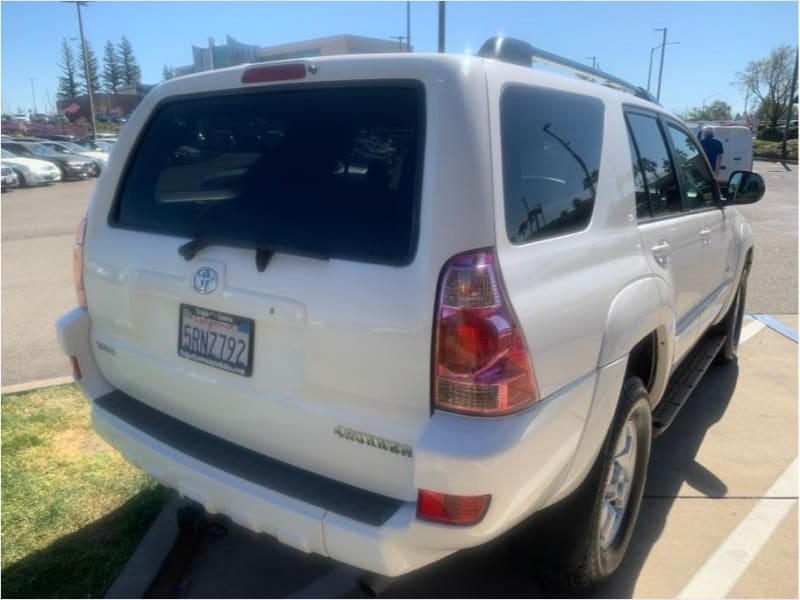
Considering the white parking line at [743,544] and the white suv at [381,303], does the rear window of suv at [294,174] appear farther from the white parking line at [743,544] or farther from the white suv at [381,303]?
the white parking line at [743,544]

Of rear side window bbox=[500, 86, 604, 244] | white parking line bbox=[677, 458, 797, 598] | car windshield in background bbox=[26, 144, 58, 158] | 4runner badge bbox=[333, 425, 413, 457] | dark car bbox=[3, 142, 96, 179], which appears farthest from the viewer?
car windshield in background bbox=[26, 144, 58, 158]

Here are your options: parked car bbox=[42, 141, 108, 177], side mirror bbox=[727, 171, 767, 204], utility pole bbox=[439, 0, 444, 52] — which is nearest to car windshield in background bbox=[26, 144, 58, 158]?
parked car bbox=[42, 141, 108, 177]

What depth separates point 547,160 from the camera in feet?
7.37

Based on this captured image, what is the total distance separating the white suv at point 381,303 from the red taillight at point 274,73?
0.01m

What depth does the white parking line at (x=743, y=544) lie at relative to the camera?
2.70 m

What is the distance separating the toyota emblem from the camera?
7.22 feet

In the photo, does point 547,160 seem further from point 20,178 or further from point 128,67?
point 128,67

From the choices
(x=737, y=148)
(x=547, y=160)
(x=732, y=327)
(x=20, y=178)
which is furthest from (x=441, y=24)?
(x=20, y=178)

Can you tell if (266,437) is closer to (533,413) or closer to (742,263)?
(533,413)

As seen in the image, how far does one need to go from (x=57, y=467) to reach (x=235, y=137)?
2226mm

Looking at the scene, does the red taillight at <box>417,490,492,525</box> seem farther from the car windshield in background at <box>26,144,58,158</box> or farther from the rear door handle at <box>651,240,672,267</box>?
the car windshield in background at <box>26,144,58,158</box>

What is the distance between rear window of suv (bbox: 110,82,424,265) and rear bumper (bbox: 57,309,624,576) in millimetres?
571

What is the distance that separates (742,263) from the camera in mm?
4941

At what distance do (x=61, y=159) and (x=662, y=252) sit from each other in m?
29.1
